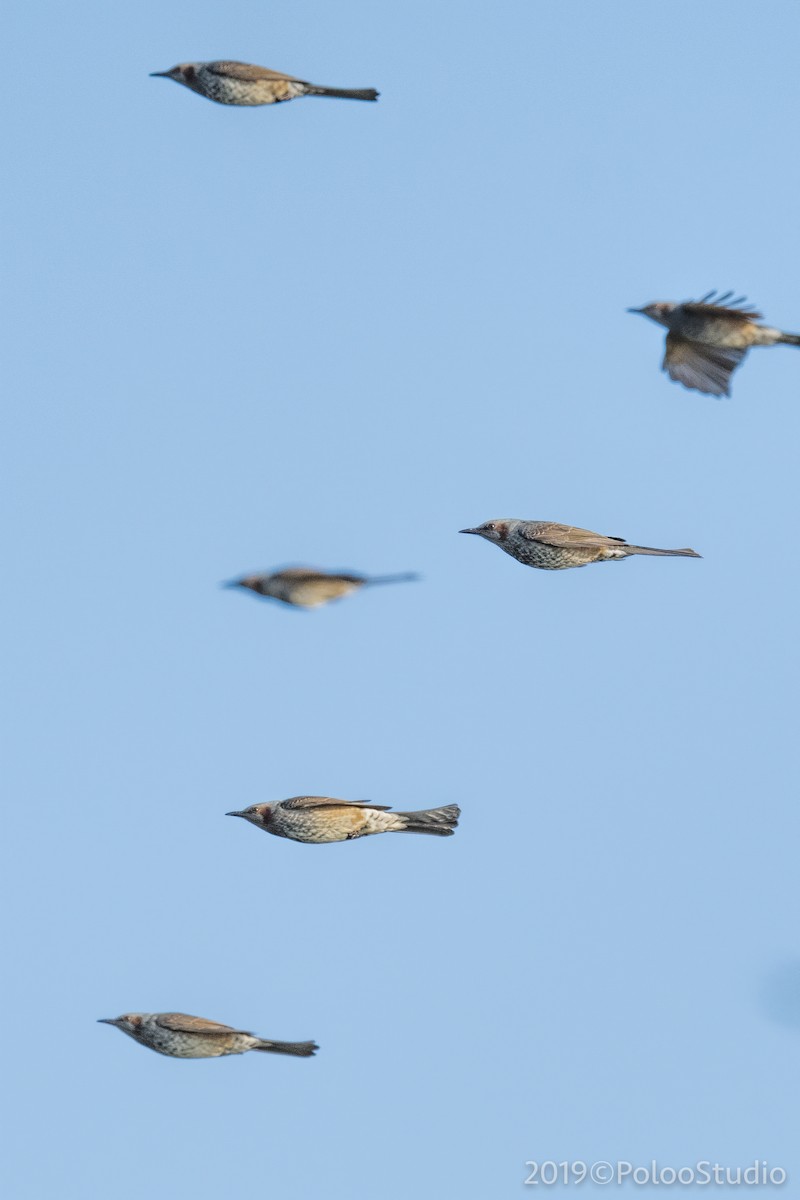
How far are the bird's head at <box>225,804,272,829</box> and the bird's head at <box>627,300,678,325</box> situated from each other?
6947 millimetres

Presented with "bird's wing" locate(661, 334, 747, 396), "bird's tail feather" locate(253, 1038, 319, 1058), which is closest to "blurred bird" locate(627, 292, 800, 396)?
"bird's wing" locate(661, 334, 747, 396)

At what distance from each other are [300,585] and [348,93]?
6918 mm

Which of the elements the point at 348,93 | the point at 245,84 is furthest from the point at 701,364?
the point at 245,84

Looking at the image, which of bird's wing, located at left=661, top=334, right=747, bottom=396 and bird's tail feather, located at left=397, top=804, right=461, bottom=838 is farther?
bird's tail feather, located at left=397, top=804, right=461, bottom=838

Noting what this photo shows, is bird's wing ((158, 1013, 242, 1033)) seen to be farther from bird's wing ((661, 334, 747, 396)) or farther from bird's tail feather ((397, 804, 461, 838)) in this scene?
bird's wing ((661, 334, 747, 396))

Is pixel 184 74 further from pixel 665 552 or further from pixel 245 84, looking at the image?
pixel 665 552

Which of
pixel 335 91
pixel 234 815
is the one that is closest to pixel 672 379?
pixel 335 91

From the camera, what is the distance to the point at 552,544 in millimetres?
29812

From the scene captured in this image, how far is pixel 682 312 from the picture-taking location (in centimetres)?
2850

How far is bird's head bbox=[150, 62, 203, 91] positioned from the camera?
3089 centimetres

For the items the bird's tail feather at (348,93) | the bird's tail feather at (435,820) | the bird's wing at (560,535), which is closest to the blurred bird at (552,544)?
the bird's wing at (560,535)

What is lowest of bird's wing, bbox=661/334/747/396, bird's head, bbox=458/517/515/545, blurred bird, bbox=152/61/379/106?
bird's head, bbox=458/517/515/545

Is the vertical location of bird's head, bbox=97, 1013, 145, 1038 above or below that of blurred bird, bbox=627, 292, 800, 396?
below

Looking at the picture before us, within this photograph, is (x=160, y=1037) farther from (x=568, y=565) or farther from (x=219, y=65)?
(x=219, y=65)
